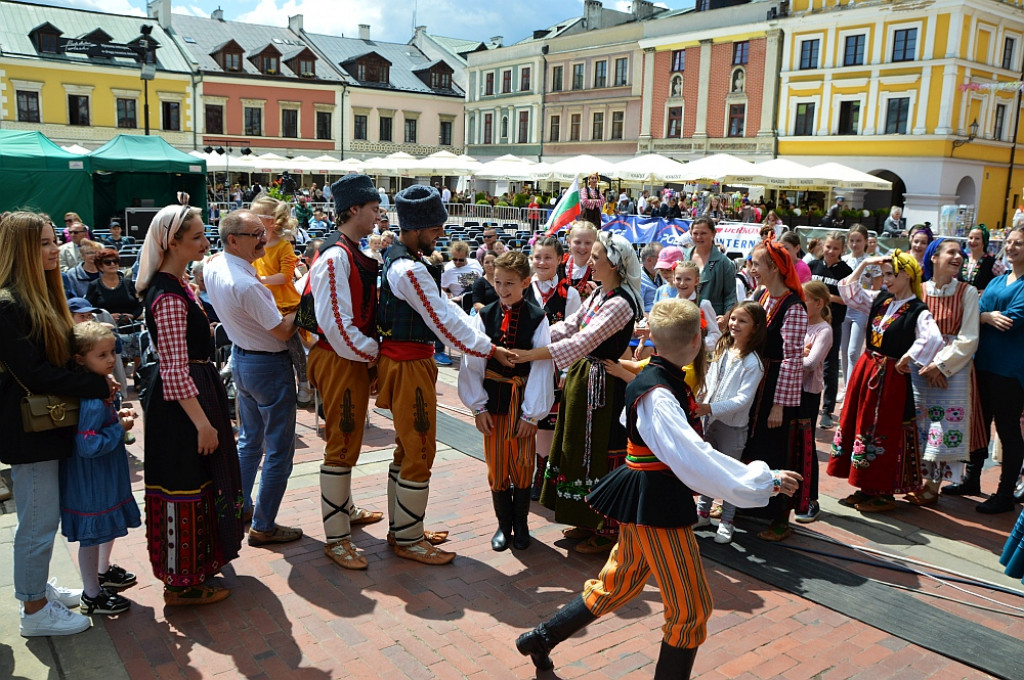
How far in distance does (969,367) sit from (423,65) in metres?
55.2

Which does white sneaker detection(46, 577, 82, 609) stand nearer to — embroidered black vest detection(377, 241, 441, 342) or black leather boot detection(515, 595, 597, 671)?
embroidered black vest detection(377, 241, 441, 342)

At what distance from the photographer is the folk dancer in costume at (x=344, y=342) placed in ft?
14.5

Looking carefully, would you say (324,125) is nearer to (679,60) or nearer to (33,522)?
Result: (679,60)

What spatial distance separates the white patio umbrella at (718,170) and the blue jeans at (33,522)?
801 inches

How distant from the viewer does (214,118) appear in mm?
48344

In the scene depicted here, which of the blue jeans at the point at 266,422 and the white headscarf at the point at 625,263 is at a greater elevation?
the white headscarf at the point at 625,263

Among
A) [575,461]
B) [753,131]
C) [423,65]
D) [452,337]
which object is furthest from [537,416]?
[423,65]

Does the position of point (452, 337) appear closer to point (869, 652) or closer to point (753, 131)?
point (869, 652)

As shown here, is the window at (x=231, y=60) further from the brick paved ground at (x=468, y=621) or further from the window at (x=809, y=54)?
the brick paved ground at (x=468, y=621)

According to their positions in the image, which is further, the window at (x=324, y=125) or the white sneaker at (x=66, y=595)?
the window at (x=324, y=125)

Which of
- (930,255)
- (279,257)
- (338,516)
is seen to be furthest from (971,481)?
(279,257)

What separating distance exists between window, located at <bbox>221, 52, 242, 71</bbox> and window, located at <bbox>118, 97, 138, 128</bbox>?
5.82 meters

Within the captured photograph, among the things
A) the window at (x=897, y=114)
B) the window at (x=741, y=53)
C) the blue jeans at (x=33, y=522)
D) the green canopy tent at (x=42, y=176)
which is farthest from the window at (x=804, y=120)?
the blue jeans at (x=33, y=522)

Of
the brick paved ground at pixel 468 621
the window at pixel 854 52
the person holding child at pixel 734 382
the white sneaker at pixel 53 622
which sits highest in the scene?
the window at pixel 854 52
